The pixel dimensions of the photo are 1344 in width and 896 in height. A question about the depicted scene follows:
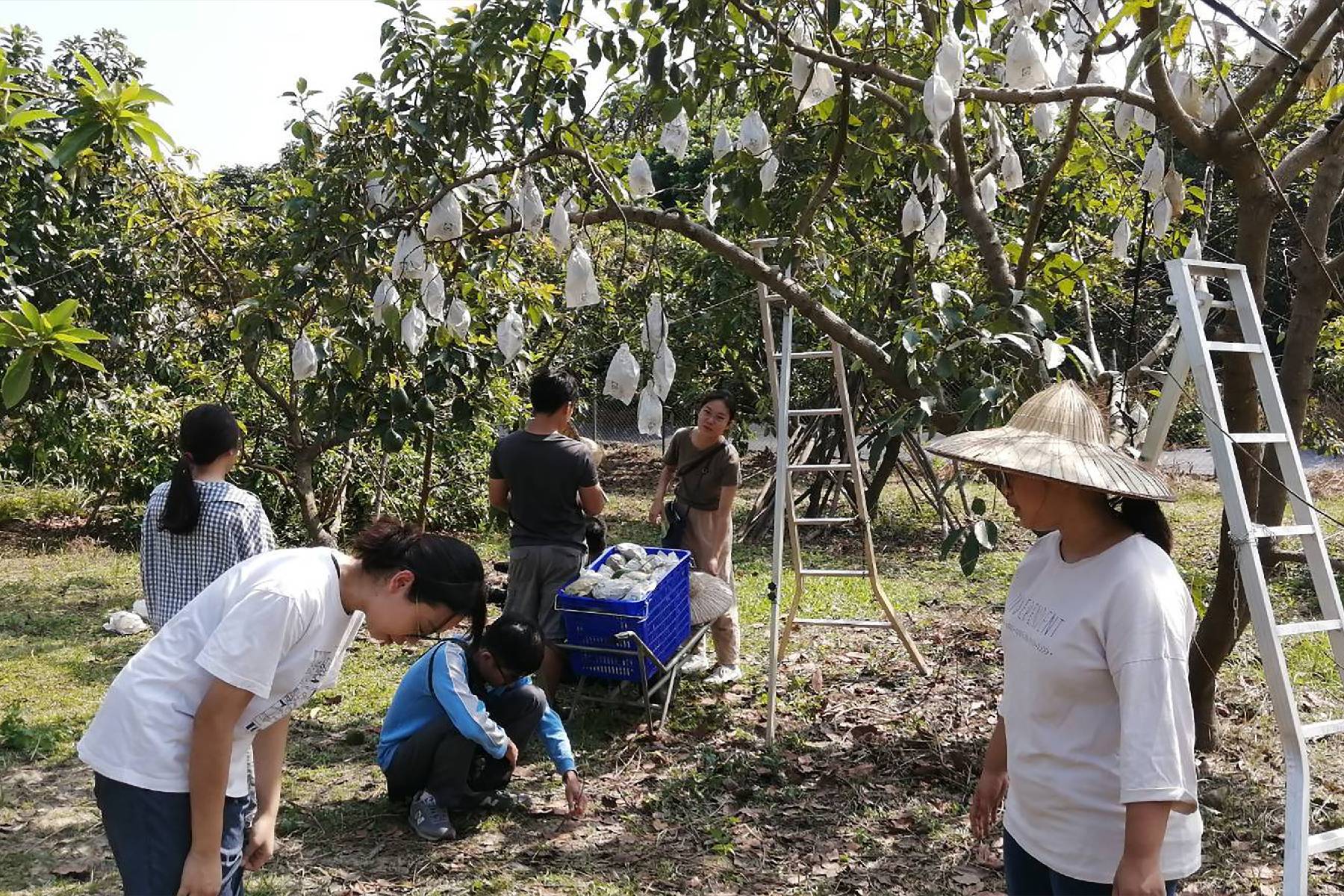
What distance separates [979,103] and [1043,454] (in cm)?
256

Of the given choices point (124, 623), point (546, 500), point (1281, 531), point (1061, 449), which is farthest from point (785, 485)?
point (124, 623)

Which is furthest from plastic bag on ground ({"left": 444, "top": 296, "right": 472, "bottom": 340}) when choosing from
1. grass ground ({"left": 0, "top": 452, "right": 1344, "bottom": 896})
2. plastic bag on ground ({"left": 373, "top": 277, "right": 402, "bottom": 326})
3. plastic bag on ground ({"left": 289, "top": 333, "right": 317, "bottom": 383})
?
grass ground ({"left": 0, "top": 452, "right": 1344, "bottom": 896})

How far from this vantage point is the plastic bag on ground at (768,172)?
344 centimetres

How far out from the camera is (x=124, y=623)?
6305 millimetres

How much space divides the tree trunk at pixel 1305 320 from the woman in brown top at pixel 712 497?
2296mm

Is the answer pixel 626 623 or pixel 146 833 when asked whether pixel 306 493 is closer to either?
pixel 626 623

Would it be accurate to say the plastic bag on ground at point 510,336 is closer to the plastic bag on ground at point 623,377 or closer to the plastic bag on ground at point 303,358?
the plastic bag on ground at point 623,377

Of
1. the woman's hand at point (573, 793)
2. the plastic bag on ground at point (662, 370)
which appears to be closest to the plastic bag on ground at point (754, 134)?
the plastic bag on ground at point (662, 370)

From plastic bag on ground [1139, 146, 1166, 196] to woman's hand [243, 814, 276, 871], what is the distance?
125 inches

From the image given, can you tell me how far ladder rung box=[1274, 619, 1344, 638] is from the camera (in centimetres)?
253

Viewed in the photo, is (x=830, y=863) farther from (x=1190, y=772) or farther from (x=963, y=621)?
(x=963, y=621)

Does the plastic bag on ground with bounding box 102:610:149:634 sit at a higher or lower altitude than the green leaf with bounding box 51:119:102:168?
lower

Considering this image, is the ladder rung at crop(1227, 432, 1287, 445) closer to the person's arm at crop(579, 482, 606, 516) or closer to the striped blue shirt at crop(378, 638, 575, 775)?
the striped blue shirt at crop(378, 638, 575, 775)

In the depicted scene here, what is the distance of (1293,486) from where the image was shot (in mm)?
2781
